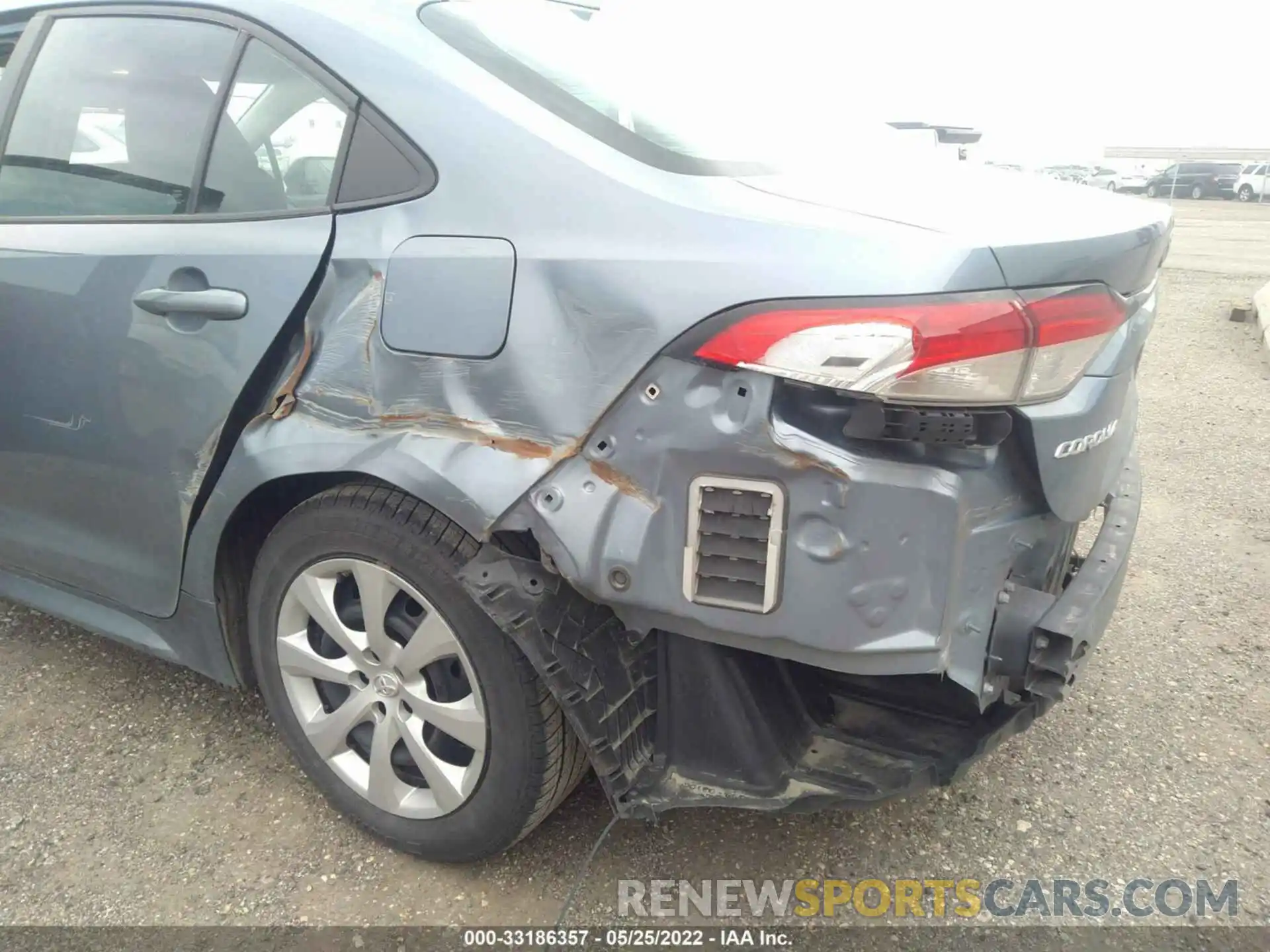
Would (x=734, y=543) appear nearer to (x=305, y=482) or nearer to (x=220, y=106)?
(x=305, y=482)

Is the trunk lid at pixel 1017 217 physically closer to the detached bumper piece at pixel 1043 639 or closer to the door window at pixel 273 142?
the detached bumper piece at pixel 1043 639

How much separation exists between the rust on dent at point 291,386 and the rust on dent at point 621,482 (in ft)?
2.20

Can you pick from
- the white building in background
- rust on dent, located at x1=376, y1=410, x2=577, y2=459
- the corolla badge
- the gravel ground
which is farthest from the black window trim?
the white building in background

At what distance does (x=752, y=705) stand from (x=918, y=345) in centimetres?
76

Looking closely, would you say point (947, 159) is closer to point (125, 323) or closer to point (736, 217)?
point (736, 217)

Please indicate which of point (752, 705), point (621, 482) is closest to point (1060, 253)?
point (621, 482)

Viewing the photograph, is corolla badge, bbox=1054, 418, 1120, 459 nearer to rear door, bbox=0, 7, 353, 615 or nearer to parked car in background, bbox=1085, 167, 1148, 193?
rear door, bbox=0, 7, 353, 615

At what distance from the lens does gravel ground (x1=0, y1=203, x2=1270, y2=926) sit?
2.05 metres

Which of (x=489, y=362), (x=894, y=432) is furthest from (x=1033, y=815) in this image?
(x=489, y=362)

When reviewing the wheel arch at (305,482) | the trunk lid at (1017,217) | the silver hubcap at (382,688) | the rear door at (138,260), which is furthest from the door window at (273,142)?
the trunk lid at (1017,217)

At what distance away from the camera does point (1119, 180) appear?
111 feet

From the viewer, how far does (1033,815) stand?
88.6 inches

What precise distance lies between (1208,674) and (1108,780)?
26.8 inches

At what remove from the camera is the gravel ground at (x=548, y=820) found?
2049 mm
